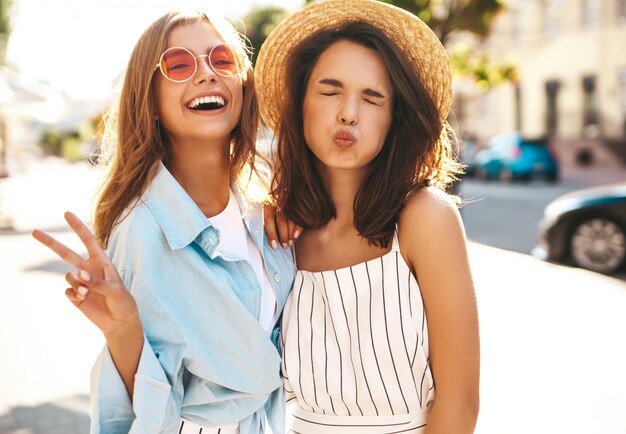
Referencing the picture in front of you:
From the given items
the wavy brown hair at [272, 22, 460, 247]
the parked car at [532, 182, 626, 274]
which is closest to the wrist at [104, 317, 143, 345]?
the wavy brown hair at [272, 22, 460, 247]

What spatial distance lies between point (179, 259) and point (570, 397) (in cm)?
370

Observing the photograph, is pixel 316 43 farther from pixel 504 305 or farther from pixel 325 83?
pixel 504 305

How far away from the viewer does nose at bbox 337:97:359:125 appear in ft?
7.64

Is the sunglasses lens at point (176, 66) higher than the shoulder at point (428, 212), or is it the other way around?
the sunglasses lens at point (176, 66)

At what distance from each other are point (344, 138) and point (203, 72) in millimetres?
491

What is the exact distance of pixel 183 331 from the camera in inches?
81.7

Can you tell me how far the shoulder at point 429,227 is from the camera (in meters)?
2.13

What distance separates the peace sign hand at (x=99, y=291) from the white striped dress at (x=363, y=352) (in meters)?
0.56

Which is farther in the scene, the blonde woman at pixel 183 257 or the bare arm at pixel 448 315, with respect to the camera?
the bare arm at pixel 448 315

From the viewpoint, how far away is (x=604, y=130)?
31.1 m

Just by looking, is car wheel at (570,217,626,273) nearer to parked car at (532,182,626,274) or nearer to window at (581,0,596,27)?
parked car at (532,182,626,274)

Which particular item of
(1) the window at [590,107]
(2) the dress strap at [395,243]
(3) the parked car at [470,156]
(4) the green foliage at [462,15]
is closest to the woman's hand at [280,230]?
(2) the dress strap at [395,243]

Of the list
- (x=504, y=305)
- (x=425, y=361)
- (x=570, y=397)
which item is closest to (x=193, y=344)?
(x=425, y=361)

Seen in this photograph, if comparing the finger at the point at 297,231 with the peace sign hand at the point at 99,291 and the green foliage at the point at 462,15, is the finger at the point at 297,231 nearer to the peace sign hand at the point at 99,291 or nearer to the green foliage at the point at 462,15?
the peace sign hand at the point at 99,291
